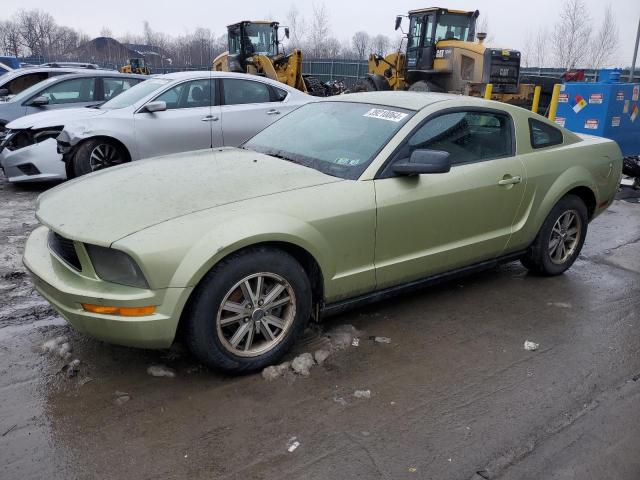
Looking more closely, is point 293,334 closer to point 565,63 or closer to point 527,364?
point 527,364

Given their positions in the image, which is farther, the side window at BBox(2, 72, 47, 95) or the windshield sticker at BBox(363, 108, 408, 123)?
the side window at BBox(2, 72, 47, 95)

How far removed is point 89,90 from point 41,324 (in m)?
6.61

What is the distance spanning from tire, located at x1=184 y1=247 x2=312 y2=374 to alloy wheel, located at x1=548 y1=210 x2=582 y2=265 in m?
2.55

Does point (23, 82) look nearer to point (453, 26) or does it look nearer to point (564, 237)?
point (564, 237)

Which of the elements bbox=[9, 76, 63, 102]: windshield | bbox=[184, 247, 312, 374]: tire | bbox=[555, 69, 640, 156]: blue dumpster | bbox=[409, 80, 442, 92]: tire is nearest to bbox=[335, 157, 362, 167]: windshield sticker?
bbox=[184, 247, 312, 374]: tire

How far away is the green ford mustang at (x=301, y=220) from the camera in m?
2.89

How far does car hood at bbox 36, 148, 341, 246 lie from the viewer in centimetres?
299

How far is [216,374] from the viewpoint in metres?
3.27

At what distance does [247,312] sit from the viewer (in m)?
3.16

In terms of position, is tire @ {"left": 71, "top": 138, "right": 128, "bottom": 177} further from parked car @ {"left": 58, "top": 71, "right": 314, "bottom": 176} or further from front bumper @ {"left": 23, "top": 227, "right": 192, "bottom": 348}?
front bumper @ {"left": 23, "top": 227, "right": 192, "bottom": 348}

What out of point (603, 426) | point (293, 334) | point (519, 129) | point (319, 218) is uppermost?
point (519, 129)

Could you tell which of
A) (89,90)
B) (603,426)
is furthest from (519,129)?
(89,90)

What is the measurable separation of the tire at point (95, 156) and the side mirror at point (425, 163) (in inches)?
193

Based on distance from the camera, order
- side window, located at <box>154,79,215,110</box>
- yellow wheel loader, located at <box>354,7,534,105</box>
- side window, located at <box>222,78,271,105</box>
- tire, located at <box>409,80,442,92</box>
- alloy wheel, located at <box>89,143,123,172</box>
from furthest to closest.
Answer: tire, located at <box>409,80,442,92</box> < yellow wheel loader, located at <box>354,7,534,105</box> < side window, located at <box>222,78,271,105</box> < side window, located at <box>154,79,215,110</box> < alloy wheel, located at <box>89,143,123,172</box>
